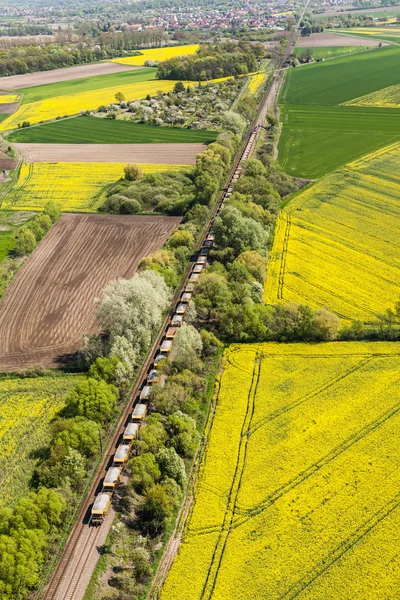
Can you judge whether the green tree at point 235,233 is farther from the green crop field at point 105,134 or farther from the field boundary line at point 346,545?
the green crop field at point 105,134

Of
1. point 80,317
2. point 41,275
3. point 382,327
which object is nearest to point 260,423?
point 382,327

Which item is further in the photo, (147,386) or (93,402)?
(147,386)

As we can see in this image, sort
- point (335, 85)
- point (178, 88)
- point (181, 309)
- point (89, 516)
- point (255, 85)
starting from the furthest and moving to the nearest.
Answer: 1. point (255, 85)
2. point (178, 88)
3. point (335, 85)
4. point (181, 309)
5. point (89, 516)

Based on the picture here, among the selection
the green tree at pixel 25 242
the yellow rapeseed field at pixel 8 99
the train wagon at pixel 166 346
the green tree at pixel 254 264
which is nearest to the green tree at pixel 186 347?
the train wagon at pixel 166 346

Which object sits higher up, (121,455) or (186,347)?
(186,347)

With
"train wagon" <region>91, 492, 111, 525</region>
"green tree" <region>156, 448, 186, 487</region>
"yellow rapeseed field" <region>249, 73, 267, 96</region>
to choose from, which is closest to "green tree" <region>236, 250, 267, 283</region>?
"green tree" <region>156, 448, 186, 487</region>

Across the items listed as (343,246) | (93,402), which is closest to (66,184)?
(343,246)

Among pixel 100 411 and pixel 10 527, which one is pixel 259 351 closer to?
pixel 100 411

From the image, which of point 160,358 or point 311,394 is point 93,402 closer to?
point 160,358
